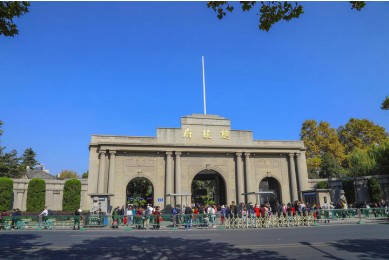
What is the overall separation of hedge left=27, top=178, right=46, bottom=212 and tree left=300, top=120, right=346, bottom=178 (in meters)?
41.3

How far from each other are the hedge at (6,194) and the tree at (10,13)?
27332 mm

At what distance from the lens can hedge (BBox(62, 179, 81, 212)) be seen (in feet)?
107

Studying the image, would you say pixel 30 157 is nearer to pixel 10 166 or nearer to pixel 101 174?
pixel 10 166

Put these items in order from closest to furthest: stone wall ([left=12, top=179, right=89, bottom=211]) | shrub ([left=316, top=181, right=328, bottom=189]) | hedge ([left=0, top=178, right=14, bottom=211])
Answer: hedge ([left=0, top=178, right=14, bottom=211]), stone wall ([left=12, top=179, right=89, bottom=211]), shrub ([left=316, top=181, right=328, bottom=189])

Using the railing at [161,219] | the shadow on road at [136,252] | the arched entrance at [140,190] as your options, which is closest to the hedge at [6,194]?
the railing at [161,219]

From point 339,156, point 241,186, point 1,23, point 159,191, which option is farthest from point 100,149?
point 339,156

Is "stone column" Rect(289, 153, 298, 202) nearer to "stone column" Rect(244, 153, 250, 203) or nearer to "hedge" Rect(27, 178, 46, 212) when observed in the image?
"stone column" Rect(244, 153, 250, 203)

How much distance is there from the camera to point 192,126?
35312 millimetres

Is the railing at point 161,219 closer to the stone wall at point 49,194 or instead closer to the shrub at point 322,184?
the stone wall at point 49,194

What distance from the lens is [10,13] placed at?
871cm

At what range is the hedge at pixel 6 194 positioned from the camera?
31031 millimetres

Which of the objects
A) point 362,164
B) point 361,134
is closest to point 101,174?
point 362,164

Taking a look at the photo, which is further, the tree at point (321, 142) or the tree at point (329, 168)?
the tree at point (321, 142)

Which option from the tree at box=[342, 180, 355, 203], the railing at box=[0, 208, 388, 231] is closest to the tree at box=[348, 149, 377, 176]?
the tree at box=[342, 180, 355, 203]
